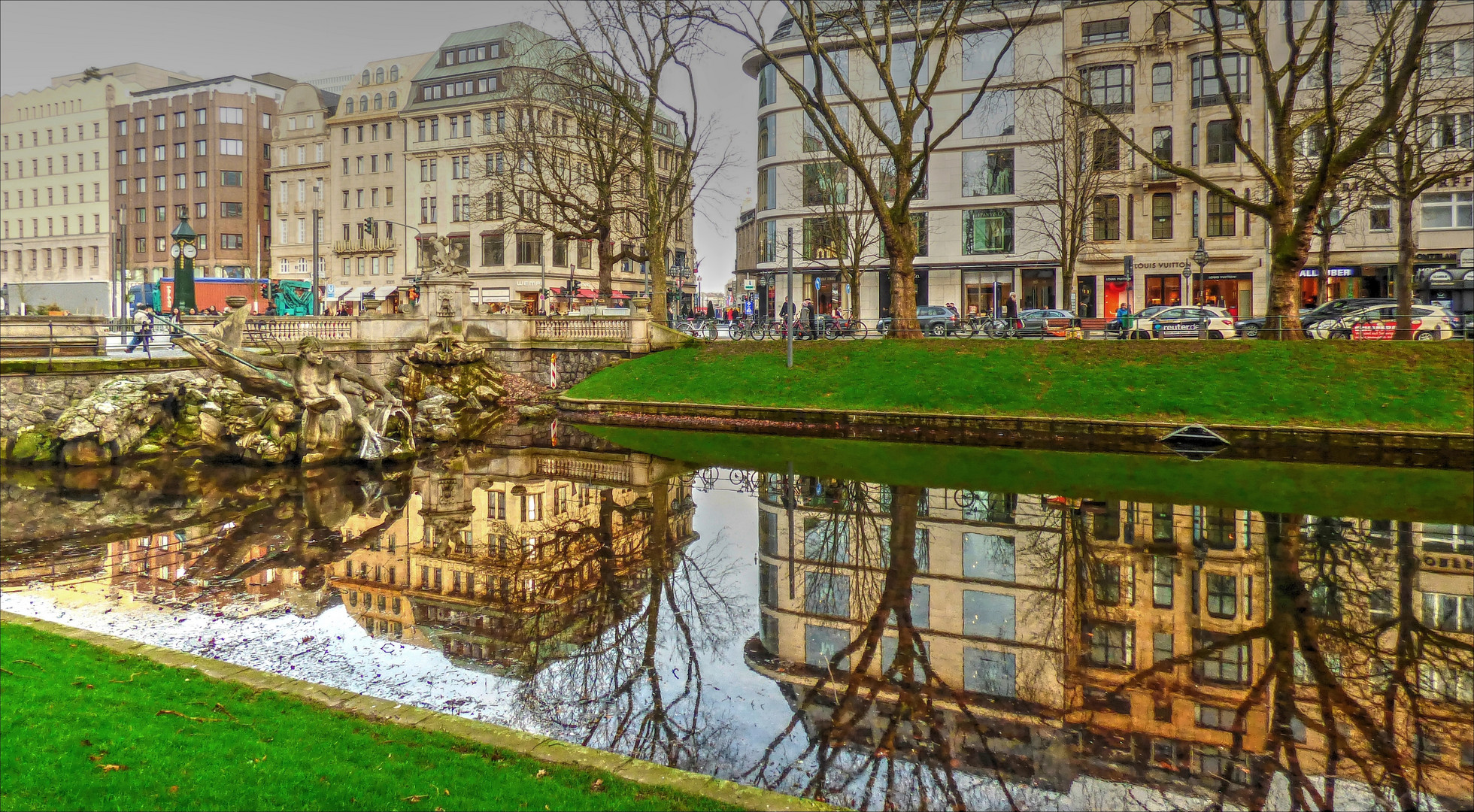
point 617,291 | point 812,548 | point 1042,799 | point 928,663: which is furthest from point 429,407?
point 617,291

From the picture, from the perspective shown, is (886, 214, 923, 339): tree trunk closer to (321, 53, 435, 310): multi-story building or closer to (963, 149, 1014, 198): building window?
(963, 149, 1014, 198): building window

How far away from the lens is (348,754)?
6.51 metres

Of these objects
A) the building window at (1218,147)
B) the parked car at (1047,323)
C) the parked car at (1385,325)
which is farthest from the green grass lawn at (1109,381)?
the building window at (1218,147)

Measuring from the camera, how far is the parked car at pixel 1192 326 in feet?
110

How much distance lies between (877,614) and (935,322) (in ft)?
104

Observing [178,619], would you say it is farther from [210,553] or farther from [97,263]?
[97,263]

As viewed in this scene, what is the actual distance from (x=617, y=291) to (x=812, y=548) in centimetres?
6373

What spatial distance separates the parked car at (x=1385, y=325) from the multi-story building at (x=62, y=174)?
101596mm

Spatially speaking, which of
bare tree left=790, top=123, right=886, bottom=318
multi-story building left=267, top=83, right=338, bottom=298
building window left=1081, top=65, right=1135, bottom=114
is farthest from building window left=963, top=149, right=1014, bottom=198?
multi-story building left=267, top=83, right=338, bottom=298

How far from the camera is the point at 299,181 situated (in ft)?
274

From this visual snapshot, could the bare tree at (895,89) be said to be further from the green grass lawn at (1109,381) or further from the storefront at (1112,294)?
the storefront at (1112,294)

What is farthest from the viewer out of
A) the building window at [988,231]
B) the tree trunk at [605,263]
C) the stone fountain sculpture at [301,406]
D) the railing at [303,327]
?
the building window at [988,231]

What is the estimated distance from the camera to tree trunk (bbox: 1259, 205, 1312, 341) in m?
27.0

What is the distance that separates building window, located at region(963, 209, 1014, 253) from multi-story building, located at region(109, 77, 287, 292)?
6451 centimetres
